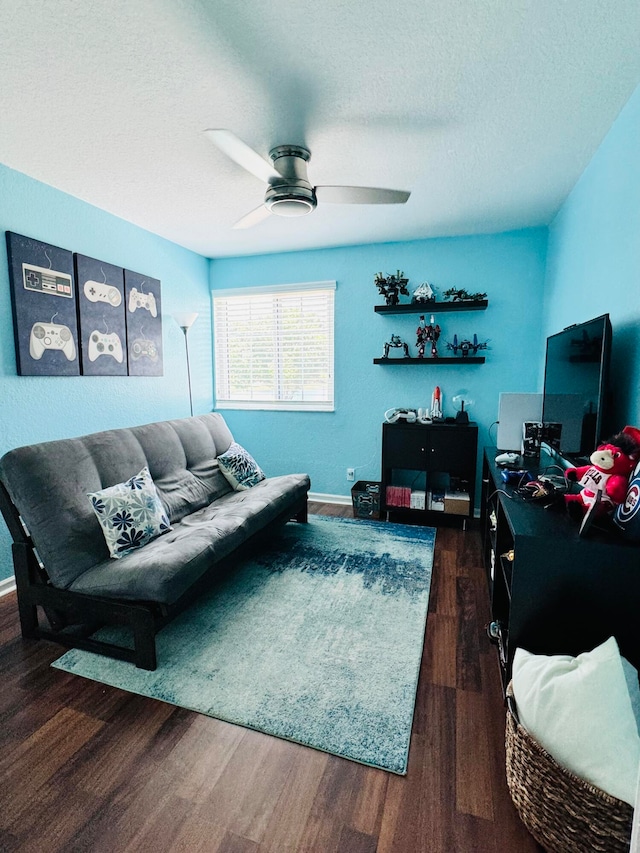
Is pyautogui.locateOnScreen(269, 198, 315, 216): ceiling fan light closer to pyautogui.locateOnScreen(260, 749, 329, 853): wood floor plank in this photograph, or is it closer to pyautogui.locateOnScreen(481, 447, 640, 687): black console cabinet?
pyautogui.locateOnScreen(481, 447, 640, 687): black console cabinet

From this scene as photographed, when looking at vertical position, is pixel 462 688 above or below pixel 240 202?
below

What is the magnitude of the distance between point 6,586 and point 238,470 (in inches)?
59.5

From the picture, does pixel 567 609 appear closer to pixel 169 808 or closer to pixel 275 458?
pixel 169 808

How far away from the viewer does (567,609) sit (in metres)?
1.32

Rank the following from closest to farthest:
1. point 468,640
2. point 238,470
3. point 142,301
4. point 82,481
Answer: point 468,640 < point 82,481 < point 238,470 < point 142,301

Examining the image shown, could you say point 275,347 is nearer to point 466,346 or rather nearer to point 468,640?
point 466,346

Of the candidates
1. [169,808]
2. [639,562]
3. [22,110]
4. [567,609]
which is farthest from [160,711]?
[22,110]

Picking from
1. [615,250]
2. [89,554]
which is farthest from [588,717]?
[89,554]

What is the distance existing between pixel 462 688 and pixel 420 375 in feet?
8.28

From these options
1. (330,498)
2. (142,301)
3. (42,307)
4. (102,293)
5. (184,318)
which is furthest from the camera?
(330,498)

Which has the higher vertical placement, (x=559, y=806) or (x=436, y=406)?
(x=436, y=406)

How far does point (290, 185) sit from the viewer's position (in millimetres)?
1993

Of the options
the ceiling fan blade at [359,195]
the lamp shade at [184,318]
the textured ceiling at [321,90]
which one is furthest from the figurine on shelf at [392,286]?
the lamp shade at [184,318]

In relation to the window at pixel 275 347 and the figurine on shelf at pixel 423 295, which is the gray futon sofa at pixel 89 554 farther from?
the figurine on shelf at pixel 423 295
